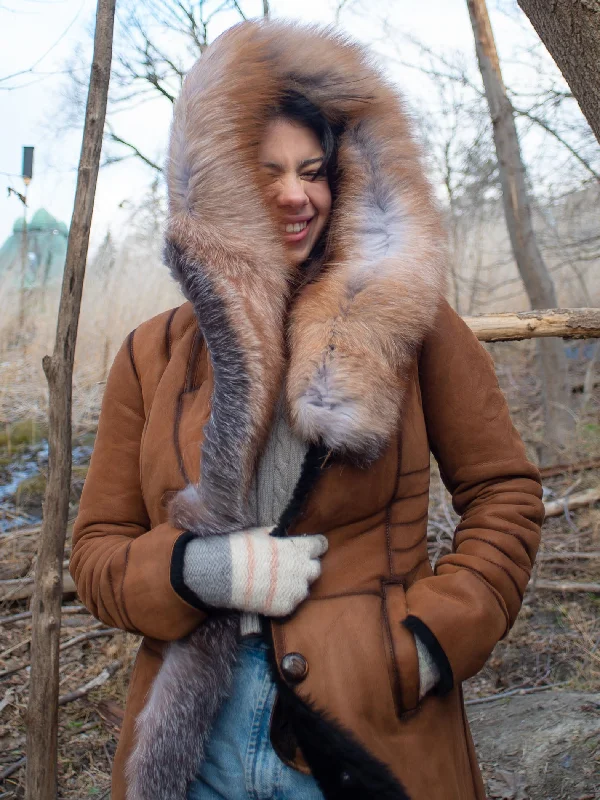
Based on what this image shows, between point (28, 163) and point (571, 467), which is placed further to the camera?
point (571, 467)

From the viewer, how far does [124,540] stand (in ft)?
5.12

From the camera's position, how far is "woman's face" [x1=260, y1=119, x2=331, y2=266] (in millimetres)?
1712

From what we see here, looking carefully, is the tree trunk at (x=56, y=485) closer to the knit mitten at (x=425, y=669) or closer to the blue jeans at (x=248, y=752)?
the blue jeans at (x=248, y=752)

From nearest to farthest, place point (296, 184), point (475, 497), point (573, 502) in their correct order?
point (475, 497) < point (296, 184) < point (573, 502)

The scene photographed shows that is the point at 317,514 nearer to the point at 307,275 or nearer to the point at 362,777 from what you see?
the point at 362,777

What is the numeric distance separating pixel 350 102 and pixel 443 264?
0.47 meters

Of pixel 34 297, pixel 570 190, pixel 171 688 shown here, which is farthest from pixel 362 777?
pixel 570 190

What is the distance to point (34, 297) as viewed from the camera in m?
7.48

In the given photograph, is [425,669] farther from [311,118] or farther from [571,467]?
[571,467]

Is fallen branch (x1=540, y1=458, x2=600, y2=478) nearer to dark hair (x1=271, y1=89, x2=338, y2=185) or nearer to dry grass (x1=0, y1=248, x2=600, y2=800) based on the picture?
dry grass (x1=0, y1=248, x2=600, y2=800)

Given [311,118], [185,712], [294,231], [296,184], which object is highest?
[311,118]

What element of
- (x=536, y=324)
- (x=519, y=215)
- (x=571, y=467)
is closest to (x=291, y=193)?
(x=536, y=324)

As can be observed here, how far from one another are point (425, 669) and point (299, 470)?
1.47 feet

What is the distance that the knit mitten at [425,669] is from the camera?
1358 mm
